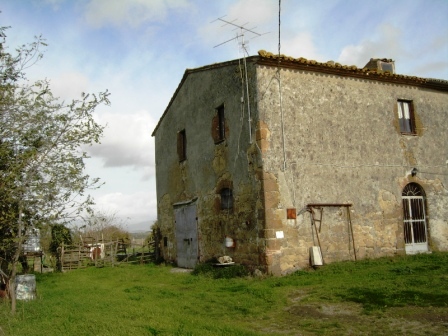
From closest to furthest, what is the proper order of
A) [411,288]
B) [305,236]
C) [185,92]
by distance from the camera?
[411,288] → [305,236] → [185,92]

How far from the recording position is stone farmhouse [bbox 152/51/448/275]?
11.7m

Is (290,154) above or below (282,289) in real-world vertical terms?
above

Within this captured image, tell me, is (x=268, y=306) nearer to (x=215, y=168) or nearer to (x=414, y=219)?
(x=215, y=168)

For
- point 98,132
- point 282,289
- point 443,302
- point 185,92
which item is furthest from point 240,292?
point 185,92

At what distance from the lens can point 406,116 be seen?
14.6m

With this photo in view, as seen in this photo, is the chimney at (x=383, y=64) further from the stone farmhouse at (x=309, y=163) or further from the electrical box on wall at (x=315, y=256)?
the electrical box on wall at (x=315, y=256)

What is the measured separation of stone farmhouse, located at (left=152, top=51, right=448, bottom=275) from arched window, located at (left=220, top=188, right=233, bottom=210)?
0.11ft

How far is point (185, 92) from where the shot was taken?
640 inches

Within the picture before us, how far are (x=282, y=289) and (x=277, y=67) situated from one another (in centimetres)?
636

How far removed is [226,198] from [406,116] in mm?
7069

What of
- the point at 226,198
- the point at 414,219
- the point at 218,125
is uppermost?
the point at 218,125

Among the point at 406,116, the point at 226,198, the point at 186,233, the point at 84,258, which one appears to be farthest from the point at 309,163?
the point at 84,258

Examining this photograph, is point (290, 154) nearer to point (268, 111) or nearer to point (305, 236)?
point (268, 111)

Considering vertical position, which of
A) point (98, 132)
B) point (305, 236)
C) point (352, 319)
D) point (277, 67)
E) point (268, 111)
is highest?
point (277, 67)
